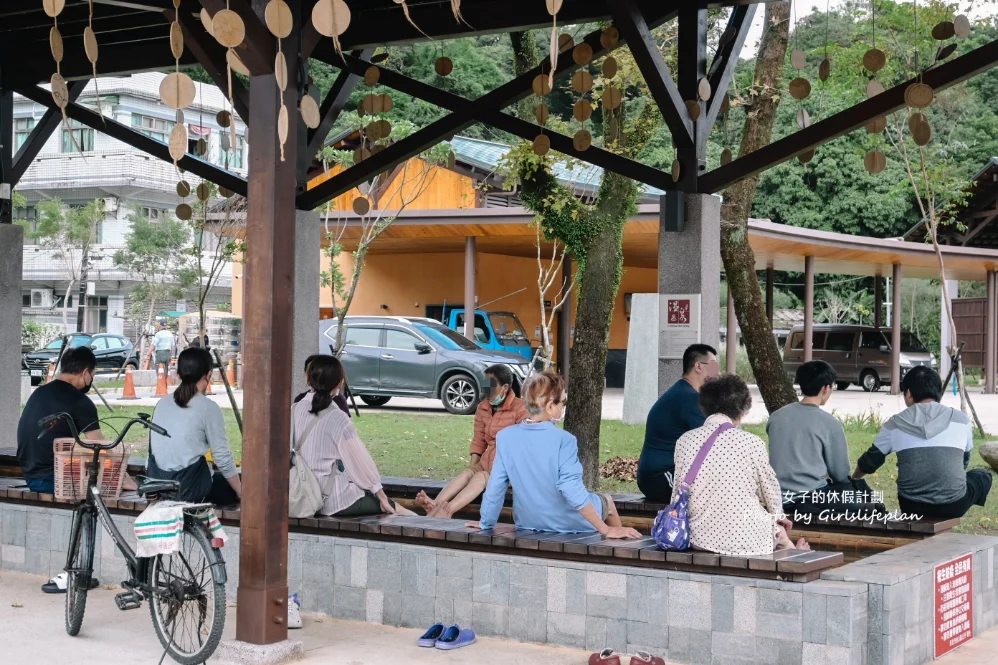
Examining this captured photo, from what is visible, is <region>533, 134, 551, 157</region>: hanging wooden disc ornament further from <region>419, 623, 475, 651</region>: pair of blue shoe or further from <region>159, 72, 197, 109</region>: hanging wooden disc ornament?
<region>159, 72, 197, 109</region>: hanging wooden disc ornament

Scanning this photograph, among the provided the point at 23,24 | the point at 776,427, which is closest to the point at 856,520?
the point at 776,427

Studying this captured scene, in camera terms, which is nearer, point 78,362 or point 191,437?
point 191,437

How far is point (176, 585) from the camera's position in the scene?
566 cm

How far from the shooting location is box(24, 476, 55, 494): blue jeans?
7.61m

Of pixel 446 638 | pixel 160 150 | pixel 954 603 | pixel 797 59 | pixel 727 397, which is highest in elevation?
pixel 797 59

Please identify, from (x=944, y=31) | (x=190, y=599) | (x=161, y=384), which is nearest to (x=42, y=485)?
(x=190, y=599)

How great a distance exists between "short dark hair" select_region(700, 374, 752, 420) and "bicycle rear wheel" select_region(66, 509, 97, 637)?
309 centimetres

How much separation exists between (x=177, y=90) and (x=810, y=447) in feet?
13.0

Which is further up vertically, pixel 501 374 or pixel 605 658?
pixel 501 374

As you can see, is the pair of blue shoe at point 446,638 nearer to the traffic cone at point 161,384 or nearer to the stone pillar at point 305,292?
the stone pillar at point 305,292

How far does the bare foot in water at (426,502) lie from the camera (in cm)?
758

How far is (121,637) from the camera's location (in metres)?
6.11

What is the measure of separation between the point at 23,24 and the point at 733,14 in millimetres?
5711

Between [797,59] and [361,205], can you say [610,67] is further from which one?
[361,205]
